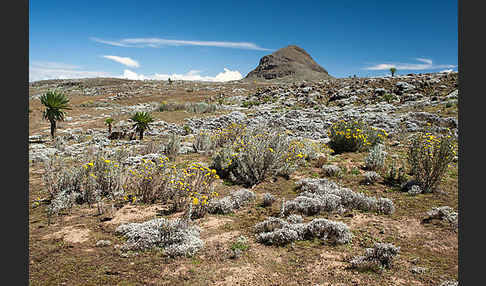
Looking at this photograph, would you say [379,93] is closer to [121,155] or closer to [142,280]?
[121,155]

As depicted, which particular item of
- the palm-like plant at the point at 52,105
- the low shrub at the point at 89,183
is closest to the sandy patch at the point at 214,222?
the low shrub at the point at 89,183

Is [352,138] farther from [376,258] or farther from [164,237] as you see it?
[164,237]

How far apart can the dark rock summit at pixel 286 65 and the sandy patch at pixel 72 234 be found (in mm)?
87624

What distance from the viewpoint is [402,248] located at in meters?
4.10

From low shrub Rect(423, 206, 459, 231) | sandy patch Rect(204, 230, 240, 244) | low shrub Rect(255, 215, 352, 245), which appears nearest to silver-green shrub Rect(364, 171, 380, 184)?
low shrub Rect(423, 206, 459, 231)

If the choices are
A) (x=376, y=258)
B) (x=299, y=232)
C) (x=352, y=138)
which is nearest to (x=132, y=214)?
(x=299, y=232)

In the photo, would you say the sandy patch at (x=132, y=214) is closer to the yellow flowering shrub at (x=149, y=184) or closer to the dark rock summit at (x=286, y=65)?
the yellow flowering shrub at (x=149, y=184)

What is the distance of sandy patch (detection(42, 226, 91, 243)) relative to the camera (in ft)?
14.2

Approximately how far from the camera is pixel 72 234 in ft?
14.8

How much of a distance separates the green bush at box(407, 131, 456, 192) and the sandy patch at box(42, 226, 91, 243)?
758 centimetres

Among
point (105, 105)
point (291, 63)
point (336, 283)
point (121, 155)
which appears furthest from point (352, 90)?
point (291, 63)

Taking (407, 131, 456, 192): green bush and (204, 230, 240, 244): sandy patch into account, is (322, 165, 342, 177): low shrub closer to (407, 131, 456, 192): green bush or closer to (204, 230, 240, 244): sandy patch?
(407, 131, 456, 192): green bush

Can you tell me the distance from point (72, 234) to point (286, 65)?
10285 centimetres

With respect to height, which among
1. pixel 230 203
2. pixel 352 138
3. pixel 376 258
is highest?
pixel 352 138
